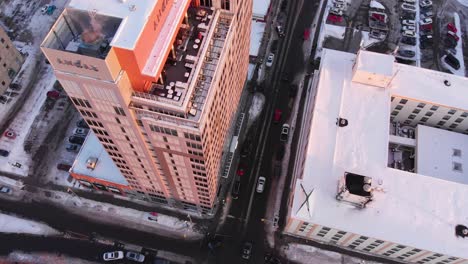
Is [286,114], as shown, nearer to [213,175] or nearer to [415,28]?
[213,175]

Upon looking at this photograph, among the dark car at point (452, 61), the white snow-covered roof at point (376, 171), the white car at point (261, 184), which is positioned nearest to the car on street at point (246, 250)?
the white car at point (261, 184)

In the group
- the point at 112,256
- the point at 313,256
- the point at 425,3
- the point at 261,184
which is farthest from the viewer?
the point at 425,3

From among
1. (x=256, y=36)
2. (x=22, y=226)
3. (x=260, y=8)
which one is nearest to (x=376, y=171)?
(x=256, y=36)

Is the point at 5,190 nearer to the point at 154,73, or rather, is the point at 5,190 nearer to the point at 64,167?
the point at 64,167

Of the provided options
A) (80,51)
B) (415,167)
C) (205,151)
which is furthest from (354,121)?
(80,51)

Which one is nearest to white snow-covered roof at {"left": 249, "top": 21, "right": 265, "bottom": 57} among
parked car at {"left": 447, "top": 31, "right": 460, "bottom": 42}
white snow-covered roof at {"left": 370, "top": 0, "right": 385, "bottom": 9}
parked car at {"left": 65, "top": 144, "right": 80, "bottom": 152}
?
white snow-covered roof at {"left": 370, "top": 0, "right": 385, "bottom": 9}

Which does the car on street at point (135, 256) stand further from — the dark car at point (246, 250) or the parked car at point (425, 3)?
the parked car at point (425, 3)

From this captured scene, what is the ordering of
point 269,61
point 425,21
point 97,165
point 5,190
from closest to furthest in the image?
1. point 97,165
2. point 5,190
3. point 269,61
4. point 425,21

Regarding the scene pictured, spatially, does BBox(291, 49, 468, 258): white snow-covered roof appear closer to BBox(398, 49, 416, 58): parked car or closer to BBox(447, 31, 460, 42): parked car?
BBox(398, 49, 416, 58): parked car
